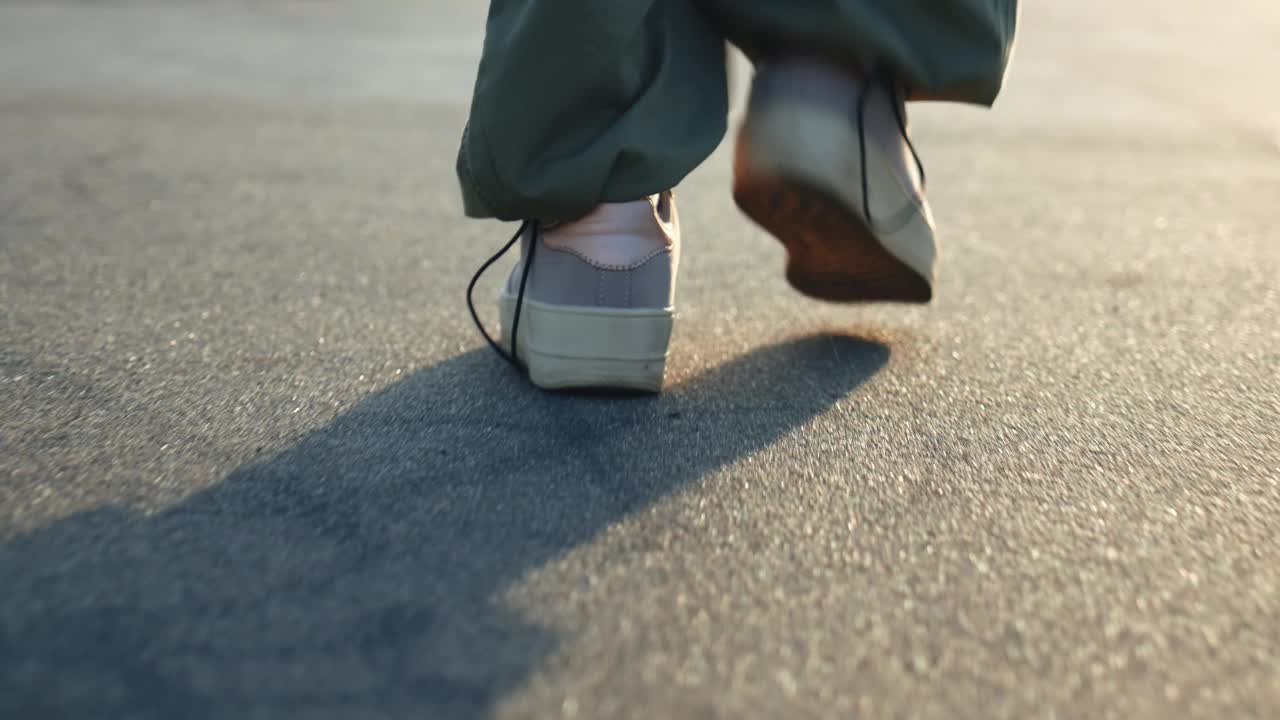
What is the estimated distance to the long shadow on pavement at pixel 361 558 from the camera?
0.69 metres

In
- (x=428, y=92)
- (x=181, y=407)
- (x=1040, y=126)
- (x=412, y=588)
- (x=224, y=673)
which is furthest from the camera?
(x=428, y=92)

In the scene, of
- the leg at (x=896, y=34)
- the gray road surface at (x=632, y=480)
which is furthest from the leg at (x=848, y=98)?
the gray road surface at (x=632, y=480)

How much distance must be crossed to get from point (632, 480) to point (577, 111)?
1.15ft

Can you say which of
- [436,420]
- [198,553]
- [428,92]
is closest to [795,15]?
[436,420]

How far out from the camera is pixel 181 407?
3.74 ft

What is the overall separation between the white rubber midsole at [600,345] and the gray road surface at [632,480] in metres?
0.03

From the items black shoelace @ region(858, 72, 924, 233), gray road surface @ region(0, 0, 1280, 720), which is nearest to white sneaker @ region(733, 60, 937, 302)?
black shoelace @ region(858, 72, 924, 233)

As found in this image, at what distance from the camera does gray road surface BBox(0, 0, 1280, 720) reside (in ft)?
2.36

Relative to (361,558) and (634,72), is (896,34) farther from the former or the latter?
(361,558)

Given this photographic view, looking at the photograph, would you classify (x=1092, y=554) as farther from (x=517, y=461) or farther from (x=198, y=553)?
(x=198, y=553)

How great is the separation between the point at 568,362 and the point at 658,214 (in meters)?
0.17

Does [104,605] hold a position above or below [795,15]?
below

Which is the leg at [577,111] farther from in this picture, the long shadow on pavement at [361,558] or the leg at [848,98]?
the long shadow on pavement at [361,558]

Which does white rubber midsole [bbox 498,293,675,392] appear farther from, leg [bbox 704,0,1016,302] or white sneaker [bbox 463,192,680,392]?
leg [bbox 704,0,1016,302]
